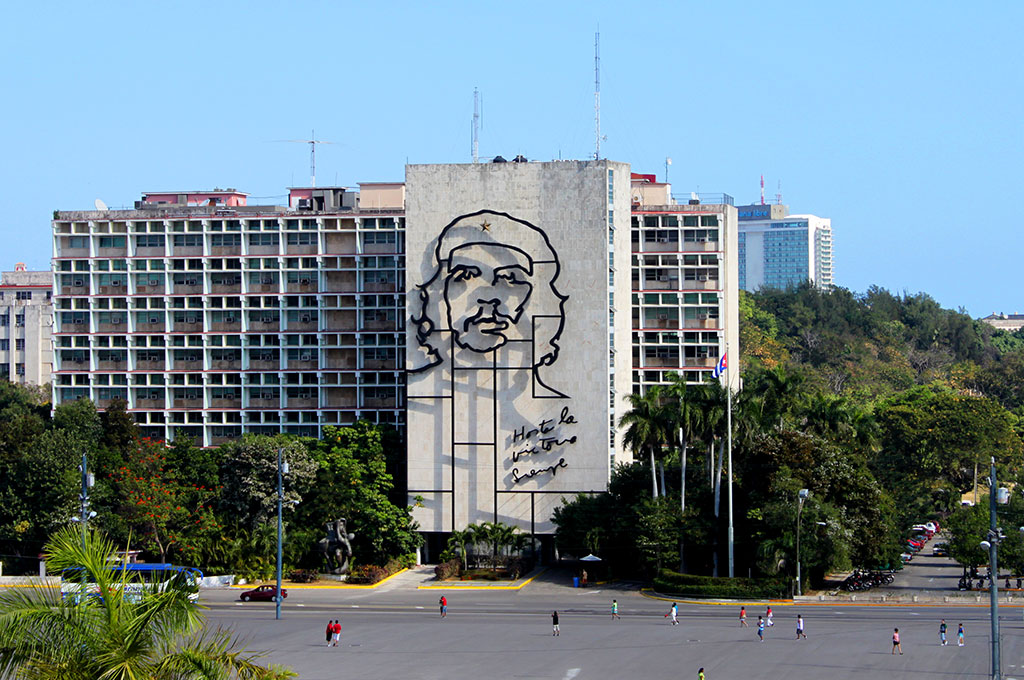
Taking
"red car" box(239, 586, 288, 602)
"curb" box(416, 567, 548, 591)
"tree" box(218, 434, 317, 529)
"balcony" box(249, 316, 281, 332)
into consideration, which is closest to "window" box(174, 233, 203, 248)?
"balcony" box(249, 316, 281, 332)

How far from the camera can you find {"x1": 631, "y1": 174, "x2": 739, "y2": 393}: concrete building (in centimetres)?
12638

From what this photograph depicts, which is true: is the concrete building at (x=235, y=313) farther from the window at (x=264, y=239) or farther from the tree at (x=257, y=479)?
the tree at (x=257, y=479)

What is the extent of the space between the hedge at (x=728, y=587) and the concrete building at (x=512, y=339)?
1973 cm

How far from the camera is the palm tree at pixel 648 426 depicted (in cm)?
9856

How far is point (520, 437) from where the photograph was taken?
111688mm

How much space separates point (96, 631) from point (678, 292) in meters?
110

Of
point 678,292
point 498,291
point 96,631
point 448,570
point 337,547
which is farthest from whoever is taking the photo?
point 678,292

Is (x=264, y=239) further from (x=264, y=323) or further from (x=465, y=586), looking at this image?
(x=465, y=586)

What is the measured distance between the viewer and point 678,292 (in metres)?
127

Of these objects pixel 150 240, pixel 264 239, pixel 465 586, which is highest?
pixel 150 240

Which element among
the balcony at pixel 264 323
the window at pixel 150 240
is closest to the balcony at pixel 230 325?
the balcony at pixel 264 323

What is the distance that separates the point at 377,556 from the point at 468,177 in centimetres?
3241

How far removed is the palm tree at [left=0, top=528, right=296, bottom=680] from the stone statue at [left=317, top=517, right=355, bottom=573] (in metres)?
85.8

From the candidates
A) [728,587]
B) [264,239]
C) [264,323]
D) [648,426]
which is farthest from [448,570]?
[264,239]
